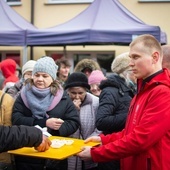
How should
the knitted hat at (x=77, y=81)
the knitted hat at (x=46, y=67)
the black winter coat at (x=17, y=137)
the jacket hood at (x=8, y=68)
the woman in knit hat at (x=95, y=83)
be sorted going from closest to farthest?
the black winter coat at (x=17, y=137) → the knitted hat at (x=46, y=67) → the knitted hat at (x=77, y=81) → the woman in knit hat at (x=95, y=83) → the jacket hood at (x=8, y=68)

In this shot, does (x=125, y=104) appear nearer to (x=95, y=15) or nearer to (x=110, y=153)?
(x=110, y=153)

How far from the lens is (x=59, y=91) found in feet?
11.6

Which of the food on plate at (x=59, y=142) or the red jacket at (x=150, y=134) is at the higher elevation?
the red jacket at (x=150, y=134)

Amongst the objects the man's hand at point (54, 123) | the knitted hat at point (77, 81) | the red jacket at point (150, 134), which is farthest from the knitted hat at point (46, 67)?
the red jacket at point (150, 134)

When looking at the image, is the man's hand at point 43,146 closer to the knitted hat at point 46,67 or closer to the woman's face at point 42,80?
the woman's face at point 42,80

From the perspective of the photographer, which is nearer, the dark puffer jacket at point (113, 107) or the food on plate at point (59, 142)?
the food on plate at point (59, 142)

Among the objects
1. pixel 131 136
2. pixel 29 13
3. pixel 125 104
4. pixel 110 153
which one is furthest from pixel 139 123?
pixel 29 13

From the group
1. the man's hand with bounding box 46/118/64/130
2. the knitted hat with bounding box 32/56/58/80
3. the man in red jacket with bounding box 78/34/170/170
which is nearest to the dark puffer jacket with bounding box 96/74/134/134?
the man's hand with bounding box 46/118/64/130

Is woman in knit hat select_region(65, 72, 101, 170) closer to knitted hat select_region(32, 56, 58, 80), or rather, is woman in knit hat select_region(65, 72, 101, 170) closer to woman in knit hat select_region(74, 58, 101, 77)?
knitted hat select_region(32, 56, 58, 80)

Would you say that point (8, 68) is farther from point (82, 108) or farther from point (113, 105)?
point (113, 105)

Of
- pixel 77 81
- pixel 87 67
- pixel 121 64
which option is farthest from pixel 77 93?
pixel 87 67

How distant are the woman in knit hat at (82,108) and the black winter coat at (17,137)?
1.12 m

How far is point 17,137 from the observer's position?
2484mm

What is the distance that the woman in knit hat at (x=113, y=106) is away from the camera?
3441 millimetres
